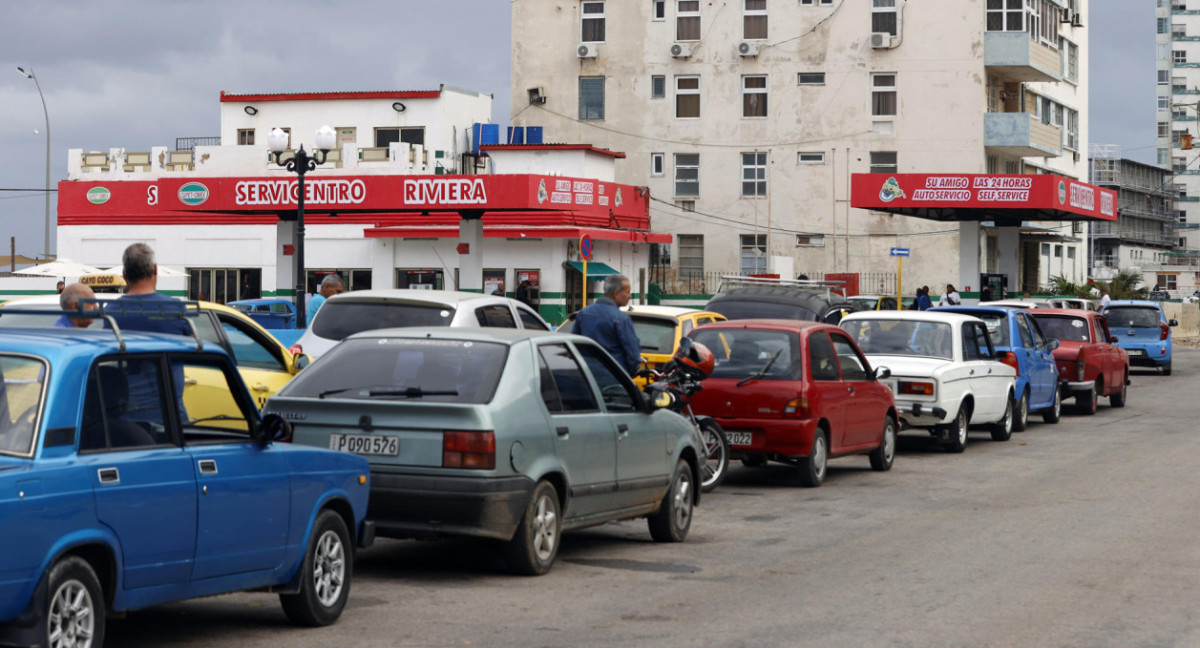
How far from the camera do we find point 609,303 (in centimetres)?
1366

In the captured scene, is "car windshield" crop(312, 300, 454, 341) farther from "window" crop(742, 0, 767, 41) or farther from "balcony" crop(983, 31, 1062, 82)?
"window" crop(742, 0, 767, 41)

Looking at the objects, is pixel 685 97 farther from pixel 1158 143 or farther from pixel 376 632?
pixel 1158 143

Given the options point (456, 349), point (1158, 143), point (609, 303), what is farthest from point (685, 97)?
point (1158, 143)

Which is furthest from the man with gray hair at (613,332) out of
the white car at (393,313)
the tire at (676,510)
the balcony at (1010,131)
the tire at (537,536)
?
the balcony at (1010,131)

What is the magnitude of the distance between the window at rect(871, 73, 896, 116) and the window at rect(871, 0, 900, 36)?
1.85 meters

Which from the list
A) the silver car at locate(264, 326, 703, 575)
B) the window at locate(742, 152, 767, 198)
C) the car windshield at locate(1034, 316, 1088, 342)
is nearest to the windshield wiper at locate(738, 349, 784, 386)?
A: the silver car at locate(264, 326, 703, 575)

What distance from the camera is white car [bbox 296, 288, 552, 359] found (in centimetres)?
1399

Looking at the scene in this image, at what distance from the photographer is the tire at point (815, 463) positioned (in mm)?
14828

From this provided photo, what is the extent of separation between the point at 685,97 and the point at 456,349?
53604mm

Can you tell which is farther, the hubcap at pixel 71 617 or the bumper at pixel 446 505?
the bumper at pixel 446 505

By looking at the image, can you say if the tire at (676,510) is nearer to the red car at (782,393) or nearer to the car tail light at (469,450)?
the car tail light at (469,450)

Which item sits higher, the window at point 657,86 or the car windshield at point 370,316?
the window at point 657,86

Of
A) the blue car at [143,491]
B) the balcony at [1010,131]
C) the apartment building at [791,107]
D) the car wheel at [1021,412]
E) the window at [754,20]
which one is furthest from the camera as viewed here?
the window at [754,20]

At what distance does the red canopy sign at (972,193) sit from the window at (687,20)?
1741 cm
